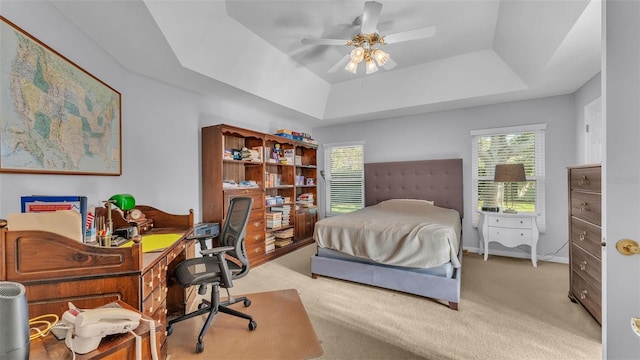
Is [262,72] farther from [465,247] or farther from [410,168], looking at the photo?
[465,247]

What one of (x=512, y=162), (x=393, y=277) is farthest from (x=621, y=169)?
(x=512, y=162)

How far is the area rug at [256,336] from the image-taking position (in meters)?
1.78

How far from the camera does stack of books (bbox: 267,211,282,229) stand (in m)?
4.01

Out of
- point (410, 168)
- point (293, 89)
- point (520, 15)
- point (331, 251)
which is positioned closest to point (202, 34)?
point (293, 89)

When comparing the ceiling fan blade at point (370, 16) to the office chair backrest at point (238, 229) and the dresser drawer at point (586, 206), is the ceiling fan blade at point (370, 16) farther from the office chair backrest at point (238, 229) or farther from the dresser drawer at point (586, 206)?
the dresser drawer at point (586, 206)

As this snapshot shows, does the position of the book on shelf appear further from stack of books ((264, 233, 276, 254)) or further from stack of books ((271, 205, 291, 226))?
stack of books ((271, 205, 291, 226))

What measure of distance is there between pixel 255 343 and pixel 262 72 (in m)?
3.06

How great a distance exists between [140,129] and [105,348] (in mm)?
2446

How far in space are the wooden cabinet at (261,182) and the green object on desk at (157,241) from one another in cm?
126

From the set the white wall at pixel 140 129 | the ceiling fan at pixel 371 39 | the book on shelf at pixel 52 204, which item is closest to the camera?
the book on shelf at pixel 52 204

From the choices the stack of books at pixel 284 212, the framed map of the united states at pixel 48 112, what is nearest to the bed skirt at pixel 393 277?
the stack of books at pixel 284 212

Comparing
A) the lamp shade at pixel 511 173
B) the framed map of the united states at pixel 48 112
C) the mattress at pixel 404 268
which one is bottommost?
the mattress at pixel 404 268

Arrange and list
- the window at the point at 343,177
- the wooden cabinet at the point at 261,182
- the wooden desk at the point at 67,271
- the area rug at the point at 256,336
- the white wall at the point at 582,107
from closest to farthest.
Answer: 1. the wooden desk at the point at 67,271
2. the area rug at the point at 256,336
3. the white wall at the point at 582,107
4. the wooden cabinet at the point at 261,182
5. the window at the point at 343,177

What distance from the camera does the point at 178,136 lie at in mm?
3119
